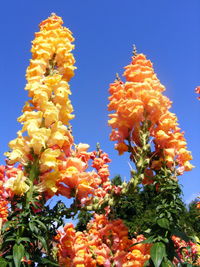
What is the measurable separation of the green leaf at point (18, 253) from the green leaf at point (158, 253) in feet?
3.57

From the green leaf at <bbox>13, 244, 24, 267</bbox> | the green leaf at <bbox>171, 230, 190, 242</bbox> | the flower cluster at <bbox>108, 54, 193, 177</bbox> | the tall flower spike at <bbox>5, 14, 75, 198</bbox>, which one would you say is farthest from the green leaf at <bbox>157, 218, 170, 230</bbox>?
the green leaf at <bbox>13, 244, 24, 267</bbox>

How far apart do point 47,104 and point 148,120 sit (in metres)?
1.10

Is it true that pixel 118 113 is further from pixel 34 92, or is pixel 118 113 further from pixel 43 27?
pixel 43 27

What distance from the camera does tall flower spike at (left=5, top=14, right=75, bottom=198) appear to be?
251cm

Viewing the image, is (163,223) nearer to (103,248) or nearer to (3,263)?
(103,248)

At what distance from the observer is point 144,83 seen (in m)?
3.12

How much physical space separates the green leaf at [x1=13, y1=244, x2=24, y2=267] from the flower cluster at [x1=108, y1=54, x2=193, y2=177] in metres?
1.44

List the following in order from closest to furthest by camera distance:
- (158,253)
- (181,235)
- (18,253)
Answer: (18,253) < (158,253) < (181,235)

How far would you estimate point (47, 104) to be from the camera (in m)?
2.68

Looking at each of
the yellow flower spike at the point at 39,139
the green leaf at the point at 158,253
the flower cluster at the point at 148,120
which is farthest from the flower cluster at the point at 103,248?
the yellow flower spike at the point at 39,139

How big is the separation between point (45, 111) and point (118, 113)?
0.93m

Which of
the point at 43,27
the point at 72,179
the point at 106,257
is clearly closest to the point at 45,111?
the point at 72,179

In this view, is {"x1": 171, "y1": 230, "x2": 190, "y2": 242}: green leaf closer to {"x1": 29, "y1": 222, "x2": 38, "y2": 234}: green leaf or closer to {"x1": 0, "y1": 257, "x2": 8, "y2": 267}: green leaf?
{"x1": 29, "y1": 222, "x2": 38, "y2": 234}: green leaf

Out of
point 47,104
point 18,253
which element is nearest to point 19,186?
point 18,253
